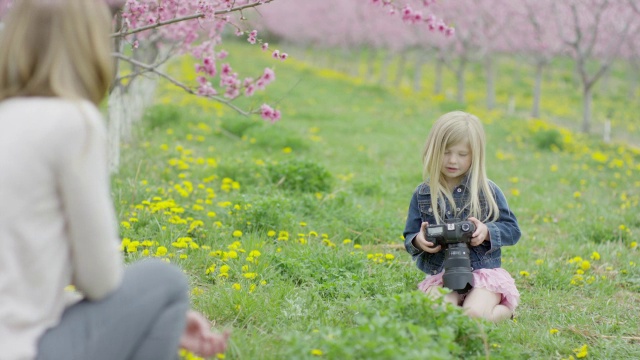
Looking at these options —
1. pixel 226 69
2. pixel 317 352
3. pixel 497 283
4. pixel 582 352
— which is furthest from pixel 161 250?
pixel 582 352

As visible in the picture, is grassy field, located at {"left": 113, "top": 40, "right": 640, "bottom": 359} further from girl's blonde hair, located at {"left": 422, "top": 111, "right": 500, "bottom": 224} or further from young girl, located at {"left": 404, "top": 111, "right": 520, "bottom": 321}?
girl's blonde hair, located at {"left": 422, "top": 111, "right": 500, "bottom": 224}

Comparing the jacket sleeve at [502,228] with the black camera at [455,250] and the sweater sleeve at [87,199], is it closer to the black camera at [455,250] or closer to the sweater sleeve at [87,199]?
the black camera at [455,250]

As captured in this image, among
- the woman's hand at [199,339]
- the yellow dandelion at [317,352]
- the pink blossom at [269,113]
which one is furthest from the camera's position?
the pink blossom at [269,113]

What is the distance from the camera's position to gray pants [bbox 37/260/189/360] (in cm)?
190

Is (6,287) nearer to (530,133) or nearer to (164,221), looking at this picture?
(164,221)

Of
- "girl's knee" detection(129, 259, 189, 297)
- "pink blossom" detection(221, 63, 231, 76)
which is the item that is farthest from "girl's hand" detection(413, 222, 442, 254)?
"pink blossom" detection(221, 63, 231, 76)

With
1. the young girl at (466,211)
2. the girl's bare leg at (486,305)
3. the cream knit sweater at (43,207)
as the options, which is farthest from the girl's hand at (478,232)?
the cream knit sweater at (43,207)

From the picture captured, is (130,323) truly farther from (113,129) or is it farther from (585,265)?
(113,129)

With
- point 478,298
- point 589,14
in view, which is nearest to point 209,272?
point 478,298

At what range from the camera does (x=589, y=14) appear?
16.1 meters

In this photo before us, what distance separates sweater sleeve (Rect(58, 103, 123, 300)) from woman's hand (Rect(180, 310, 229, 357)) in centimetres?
41

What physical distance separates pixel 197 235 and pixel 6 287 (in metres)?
2.63

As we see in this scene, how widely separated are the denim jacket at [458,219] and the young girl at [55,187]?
208 cm

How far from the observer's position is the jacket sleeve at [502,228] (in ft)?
11.6
